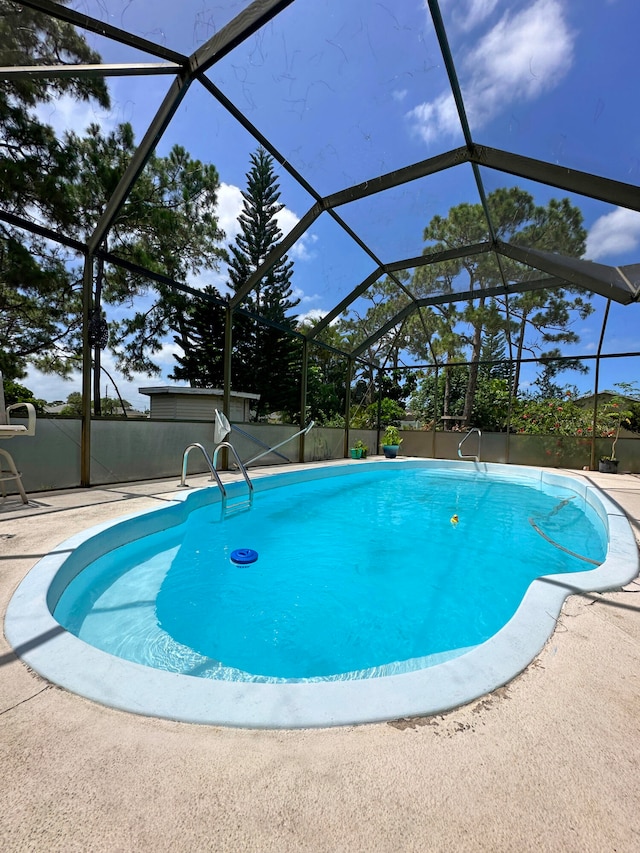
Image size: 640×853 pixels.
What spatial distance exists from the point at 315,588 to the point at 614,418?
905cm

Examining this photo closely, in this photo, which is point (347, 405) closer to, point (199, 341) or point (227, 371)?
point (227, 371)

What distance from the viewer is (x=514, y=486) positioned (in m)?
7.25

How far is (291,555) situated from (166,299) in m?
7.36

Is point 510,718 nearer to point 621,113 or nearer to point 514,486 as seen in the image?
point 621,113

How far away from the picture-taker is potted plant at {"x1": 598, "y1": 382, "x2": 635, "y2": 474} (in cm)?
795

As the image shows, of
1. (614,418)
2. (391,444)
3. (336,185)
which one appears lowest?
(391,444)

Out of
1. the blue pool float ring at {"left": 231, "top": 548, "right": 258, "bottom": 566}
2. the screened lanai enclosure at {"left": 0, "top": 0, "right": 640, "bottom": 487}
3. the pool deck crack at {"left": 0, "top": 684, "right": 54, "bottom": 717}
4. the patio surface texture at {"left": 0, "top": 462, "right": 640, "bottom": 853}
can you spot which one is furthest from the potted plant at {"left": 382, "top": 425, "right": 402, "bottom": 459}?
the pool deck crack at {"left": 0, "top": 684, "right": 54, "bottom": 717}

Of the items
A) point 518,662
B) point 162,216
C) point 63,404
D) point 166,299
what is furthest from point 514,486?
point 162,216

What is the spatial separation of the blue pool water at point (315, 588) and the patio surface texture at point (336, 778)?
0.75m

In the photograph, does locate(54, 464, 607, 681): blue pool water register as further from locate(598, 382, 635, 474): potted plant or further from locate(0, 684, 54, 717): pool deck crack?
locate(598, 382, 635, 474): potted plant

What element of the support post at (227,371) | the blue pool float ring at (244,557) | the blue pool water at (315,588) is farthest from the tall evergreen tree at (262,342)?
the blue pool float ring at (244,557)

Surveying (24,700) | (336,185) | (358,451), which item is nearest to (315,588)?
(24,700)

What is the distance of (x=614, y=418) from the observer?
8.65m

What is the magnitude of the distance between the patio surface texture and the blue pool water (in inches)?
29.5
